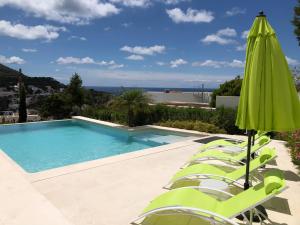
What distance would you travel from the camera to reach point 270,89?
3816 mm

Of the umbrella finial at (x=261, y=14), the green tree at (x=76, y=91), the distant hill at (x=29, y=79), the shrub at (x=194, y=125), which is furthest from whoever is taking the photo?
the distant hill at (x=29, y=79)

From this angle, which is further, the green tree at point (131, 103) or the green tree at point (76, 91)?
the green tree at point (76, 91)

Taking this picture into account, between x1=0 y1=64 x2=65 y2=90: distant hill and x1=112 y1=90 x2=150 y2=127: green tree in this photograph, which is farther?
x1=0 y1=64 x2=65 y2=90: distant hill

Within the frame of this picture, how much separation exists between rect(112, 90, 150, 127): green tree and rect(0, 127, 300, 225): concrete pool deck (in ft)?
25.1

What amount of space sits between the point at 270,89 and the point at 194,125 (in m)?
10.4

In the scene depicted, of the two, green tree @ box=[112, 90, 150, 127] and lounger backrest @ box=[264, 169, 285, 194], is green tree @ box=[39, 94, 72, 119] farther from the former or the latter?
lounger backrest @ box=[264, 169, 285, 194]

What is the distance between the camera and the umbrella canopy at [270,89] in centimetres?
380

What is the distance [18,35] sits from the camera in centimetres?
3416

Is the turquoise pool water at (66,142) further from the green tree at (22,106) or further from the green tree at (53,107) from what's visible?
the green tree at (53,107)

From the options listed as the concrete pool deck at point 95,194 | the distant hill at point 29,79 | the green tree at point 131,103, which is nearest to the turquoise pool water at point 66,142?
the green tree at point 131,103

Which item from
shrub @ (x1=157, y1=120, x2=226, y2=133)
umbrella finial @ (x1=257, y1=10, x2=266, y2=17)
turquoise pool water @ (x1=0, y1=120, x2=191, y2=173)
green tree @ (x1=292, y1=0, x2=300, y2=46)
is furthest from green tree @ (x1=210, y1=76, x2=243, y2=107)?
umbrella finial @ (x1=257, y1=10, x2=266, y2=17)

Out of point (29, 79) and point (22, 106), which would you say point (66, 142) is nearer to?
point (22, 106)

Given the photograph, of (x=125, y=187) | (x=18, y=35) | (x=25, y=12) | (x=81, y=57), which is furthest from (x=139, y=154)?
(x=81, y=57)

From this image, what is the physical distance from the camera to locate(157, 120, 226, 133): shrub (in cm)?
1350
